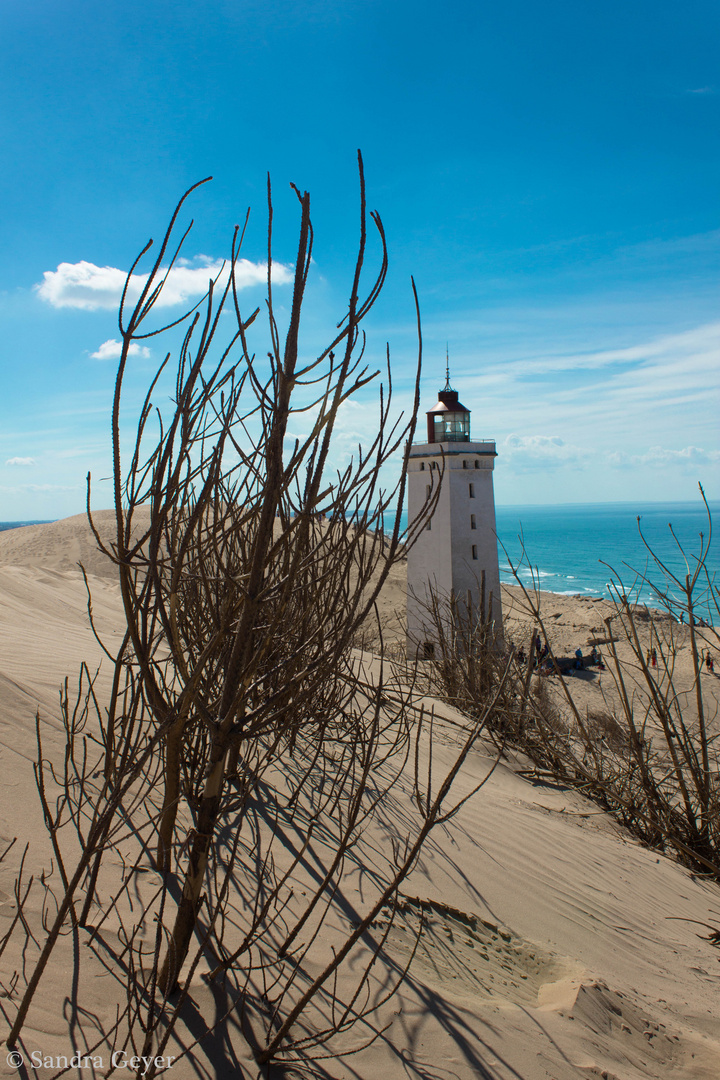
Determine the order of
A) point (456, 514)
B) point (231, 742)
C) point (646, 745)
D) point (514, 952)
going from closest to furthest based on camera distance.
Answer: point (231, 742) → point (514, 952) → point (646, 745) → point (456, 514)

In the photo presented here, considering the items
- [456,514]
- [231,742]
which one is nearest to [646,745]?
[231,742]

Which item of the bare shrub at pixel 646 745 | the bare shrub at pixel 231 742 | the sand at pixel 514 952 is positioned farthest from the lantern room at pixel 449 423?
the bare shrub at pixel 231 742

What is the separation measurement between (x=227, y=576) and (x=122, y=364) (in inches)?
25.0

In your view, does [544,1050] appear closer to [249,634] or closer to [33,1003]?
[33,1003]

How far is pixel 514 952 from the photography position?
3.11 meters

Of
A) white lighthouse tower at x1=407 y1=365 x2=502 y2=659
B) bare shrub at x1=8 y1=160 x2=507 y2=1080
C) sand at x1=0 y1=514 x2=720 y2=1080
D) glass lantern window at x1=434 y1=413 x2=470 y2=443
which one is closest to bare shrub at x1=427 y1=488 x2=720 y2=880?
sand at x1=0 y1=514 x2=720 y2=1080

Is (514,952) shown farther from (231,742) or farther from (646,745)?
(646,745)

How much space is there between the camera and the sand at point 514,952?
2.12 m

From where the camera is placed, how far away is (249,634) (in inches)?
64.1

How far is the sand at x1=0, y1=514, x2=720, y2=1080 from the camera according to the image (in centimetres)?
212

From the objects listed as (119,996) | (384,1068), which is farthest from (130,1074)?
(384,1068)

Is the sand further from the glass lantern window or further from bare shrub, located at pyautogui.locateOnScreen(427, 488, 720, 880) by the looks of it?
the glass lantern window

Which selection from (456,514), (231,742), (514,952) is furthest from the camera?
(456,514)

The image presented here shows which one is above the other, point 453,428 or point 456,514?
point 453,428
